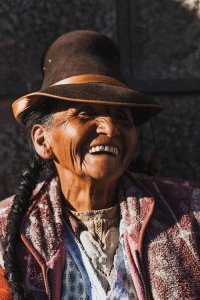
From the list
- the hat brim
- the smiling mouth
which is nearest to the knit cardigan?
the smiling mouth

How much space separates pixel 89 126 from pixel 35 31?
796 millimetres

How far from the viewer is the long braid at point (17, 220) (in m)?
1.91

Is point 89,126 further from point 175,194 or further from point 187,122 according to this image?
point 187,122

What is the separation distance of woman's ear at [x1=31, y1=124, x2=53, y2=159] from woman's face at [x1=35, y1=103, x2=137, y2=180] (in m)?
0.05

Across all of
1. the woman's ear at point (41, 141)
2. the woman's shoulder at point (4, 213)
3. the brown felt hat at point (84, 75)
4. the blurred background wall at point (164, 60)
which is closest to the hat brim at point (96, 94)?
the brown felt hat at point (84, 75)

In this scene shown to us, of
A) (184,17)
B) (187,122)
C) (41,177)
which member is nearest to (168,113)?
(187,122)

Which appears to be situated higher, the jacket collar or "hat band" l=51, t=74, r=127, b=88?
"hat band" l=51, t=74, r=127, b=88

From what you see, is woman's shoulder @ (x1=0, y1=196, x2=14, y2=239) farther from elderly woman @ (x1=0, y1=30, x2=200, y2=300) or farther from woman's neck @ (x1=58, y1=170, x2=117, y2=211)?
woman's neck @ (x1=58, y1=170, x2=117, y2=211)

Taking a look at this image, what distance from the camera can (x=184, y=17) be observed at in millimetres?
2648

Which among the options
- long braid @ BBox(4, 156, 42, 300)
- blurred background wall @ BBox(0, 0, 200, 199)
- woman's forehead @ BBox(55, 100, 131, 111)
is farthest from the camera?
blurred background wall @ BBox(0, 0, 200, 199)

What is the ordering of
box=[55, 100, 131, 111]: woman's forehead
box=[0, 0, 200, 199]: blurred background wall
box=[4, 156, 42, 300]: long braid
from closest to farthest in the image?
1. box=[4, 156, 42, 300]: long braid
2. box=[55, 100, 131, 111]: woman's forehead
3. box=[0, 0, 200, 199]: blurred background wall

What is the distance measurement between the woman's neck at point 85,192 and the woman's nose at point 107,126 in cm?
19

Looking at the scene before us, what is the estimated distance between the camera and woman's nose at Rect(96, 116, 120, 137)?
1.97m

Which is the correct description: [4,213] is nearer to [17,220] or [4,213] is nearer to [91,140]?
[17,220]
